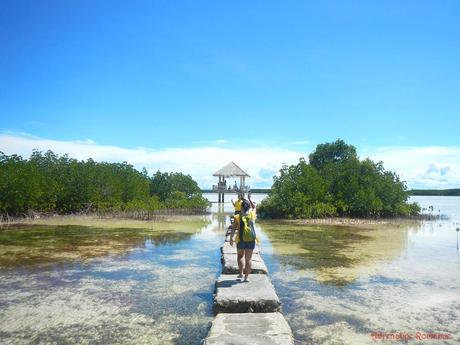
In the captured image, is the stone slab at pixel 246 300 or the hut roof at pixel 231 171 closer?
the stone slab at pixel 246 300

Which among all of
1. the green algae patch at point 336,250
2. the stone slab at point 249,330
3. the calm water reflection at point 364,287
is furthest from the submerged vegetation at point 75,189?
the stone slab at point 249,330

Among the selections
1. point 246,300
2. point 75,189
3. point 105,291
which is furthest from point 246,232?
point 75,189

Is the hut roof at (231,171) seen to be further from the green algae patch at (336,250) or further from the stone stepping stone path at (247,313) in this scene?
the stone stepping stone path at (247,313)

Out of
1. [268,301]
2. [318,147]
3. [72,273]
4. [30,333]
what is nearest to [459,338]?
[268,301]

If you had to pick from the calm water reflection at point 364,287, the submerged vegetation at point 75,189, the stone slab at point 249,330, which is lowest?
the calm water reflection at point 364,287

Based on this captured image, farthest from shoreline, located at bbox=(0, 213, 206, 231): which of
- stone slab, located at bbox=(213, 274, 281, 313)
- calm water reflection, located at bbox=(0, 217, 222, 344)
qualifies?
stone slab, located at bbox=(213, 274, 281, 313)

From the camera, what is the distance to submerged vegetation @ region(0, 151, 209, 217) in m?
22.5

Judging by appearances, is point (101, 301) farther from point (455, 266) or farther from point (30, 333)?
point (455, 266)

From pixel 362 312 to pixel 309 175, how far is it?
73.7 ft

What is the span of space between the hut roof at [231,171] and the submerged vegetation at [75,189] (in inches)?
113

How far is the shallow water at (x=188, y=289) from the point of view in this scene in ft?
19.2

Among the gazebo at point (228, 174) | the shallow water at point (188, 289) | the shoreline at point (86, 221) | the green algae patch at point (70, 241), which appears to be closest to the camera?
the shallow water at point (188, 289)

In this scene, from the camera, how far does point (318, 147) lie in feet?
146

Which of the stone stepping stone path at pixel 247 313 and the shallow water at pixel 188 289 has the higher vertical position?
the stone stepping stone path at pixel 247 313
